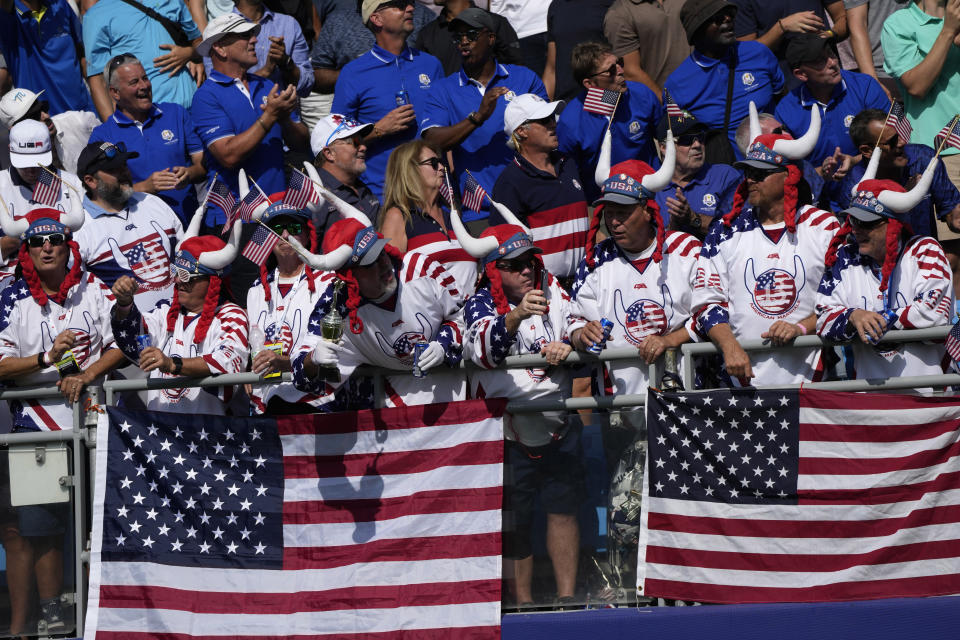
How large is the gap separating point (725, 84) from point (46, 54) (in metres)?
5.83

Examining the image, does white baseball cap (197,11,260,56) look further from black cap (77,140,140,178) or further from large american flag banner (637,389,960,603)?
large american flag banner (637,389,960,603)

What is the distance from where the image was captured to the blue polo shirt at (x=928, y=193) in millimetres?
9648

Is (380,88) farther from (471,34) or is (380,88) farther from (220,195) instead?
(220,195)

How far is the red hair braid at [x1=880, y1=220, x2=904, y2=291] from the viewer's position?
8.26 meters

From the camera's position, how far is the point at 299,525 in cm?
839

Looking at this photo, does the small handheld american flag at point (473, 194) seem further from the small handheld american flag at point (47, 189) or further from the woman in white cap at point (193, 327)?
the small handheld american flag at point (47, 189)

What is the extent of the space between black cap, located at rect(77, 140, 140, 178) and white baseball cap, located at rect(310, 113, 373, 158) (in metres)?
1.54

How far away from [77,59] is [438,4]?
3.24 metres

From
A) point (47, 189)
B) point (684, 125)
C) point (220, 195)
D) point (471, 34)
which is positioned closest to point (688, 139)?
point (684, 125)

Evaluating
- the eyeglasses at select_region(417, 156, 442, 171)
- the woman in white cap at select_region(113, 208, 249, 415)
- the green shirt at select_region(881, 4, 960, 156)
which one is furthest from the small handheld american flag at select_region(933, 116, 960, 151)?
the woman in white cap at select_region(113, 208, 249, 415)

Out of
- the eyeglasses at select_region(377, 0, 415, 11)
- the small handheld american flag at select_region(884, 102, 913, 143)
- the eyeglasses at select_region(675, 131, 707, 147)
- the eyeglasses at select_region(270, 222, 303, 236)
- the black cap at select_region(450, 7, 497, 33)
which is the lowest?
the eyeglasses at select_region(270, 222, 303, 236)

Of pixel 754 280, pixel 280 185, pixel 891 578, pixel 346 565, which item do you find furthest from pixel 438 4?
pixel 891 578

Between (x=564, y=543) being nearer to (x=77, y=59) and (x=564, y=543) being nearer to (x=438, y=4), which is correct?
(x=438, y=4)

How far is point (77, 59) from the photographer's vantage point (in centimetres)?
1298
